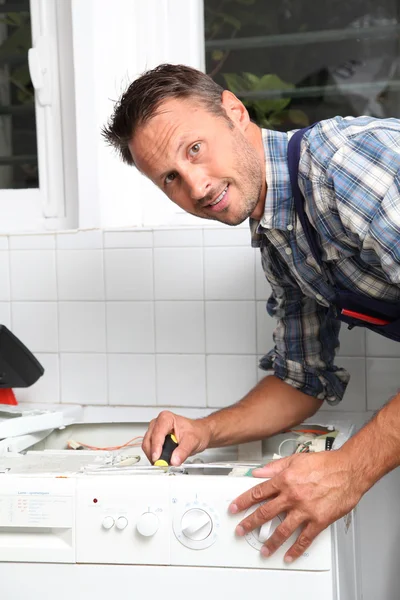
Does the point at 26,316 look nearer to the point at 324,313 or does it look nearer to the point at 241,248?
the point at 241,248

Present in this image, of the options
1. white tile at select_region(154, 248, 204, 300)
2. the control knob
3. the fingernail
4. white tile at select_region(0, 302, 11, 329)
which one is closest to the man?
the fingernail

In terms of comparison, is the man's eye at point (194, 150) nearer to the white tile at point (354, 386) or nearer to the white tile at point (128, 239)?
the white tile at point (128, 239)

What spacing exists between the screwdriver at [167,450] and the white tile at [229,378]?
442 mm

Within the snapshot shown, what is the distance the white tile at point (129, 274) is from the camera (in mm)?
1721

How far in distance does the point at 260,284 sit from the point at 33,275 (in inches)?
20.8

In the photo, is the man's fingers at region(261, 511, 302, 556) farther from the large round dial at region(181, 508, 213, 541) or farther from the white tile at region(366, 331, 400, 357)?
the white tile at region(366, 331, 400, 357)

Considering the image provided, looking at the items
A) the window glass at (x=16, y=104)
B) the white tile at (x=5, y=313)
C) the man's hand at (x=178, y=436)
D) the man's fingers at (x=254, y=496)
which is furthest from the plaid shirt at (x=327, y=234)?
the window glass at (x=16, y=104)

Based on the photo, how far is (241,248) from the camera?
1672mm

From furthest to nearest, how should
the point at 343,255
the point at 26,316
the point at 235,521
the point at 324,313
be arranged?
the point at 26,316 < the point at 324,313 < the point at 343,255 < the point at 235,521

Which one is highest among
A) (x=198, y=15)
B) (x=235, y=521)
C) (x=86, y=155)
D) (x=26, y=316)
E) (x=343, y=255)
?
(x=198, y=15)

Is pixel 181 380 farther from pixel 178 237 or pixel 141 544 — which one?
pixel 141 544

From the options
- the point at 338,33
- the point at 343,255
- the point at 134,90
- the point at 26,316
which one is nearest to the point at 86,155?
the point at 26,316

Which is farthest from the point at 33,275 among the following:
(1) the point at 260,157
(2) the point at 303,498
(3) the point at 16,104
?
(2) the point at 303,498

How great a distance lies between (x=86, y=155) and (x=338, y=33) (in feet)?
2.05
